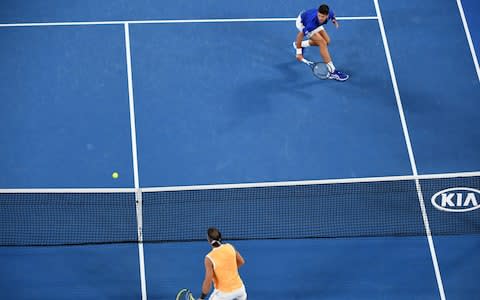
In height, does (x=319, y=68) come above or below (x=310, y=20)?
below

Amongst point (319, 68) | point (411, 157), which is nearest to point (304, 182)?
point (411, 157)

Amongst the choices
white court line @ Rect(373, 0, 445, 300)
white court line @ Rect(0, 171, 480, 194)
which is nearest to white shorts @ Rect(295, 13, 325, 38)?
white court line @ Rect(373, 0, 445, 300)

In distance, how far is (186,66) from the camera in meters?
15.5

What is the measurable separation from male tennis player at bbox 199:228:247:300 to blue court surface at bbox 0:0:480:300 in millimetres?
1625

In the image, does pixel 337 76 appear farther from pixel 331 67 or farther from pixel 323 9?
pixel 323 9

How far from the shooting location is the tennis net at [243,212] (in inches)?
517

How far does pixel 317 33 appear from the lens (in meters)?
15.0

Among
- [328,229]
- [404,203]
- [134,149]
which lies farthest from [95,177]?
[404,203]

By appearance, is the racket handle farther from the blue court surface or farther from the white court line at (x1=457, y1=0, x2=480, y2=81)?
the white court line at (x1=457, y1=0, x2=480, y2=81)

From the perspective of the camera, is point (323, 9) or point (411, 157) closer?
point (411, 157)

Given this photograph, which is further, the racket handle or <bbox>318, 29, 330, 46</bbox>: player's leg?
the racket handle

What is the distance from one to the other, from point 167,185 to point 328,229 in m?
2.87

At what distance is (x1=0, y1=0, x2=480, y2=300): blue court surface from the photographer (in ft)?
41.9

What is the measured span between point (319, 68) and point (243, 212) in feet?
12.3
